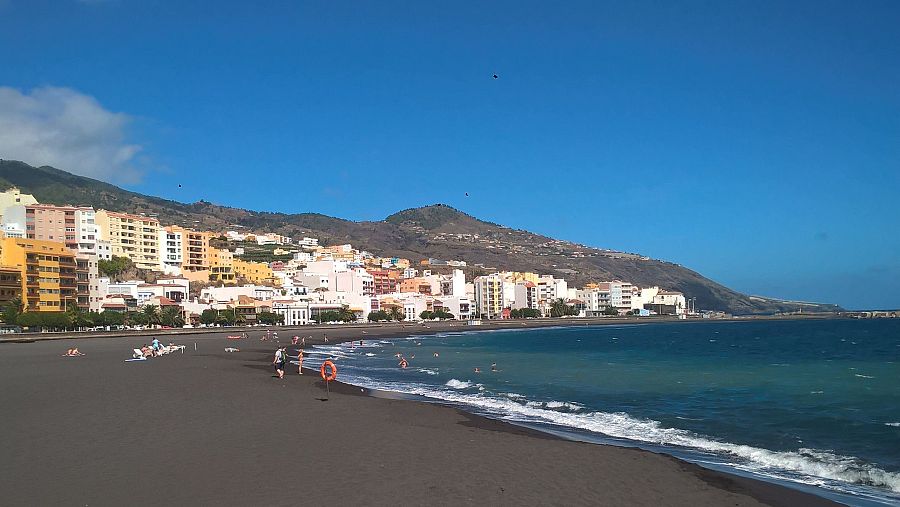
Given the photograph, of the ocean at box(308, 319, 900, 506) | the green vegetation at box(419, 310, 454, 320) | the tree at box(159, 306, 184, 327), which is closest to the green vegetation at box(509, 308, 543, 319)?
the green vegetation at box(419, 310, 454, 320)

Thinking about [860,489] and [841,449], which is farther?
[841,449]

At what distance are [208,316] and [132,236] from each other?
1184 inches

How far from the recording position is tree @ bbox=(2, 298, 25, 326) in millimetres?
60875

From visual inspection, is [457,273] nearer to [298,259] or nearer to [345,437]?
[298,259]

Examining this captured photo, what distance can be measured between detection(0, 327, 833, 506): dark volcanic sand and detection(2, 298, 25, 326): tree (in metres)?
50.2

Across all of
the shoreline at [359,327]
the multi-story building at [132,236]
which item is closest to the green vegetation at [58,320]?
the shoreline at [359,327]

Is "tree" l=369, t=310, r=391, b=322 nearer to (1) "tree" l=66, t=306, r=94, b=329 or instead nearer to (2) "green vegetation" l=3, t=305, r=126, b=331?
(2) "green vegetation" l=3, t=305, r=126, b=331

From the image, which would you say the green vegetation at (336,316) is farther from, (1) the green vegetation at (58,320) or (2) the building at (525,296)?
(2) the building at (525,296)

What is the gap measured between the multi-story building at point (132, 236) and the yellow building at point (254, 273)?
43.0 ft

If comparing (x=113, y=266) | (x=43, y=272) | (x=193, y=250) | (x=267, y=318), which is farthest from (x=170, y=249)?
(x=43, y=272)

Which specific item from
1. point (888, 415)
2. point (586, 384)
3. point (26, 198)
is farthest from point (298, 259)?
point (888, 415)

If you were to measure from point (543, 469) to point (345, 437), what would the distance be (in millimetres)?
4214

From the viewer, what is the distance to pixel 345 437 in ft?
43.7

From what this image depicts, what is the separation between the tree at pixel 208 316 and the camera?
8438cm
